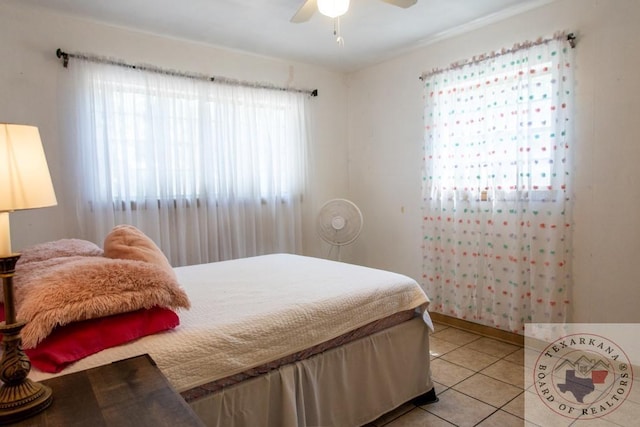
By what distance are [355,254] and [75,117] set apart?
285cm

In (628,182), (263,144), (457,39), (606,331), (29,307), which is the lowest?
(606,331)

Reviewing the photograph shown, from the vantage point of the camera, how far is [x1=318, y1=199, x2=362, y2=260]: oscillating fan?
11.3 feet

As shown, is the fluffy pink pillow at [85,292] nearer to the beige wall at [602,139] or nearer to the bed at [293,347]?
the bed at [293,347]

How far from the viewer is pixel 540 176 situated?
8.60 feet

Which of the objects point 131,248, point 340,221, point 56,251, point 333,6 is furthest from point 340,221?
point 56,251

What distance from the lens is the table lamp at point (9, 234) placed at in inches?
34.1

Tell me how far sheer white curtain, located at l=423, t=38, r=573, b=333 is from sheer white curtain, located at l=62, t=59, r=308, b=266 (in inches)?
53.7

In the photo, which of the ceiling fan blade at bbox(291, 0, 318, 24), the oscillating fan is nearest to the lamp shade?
the ceiling fan blade at bbox(291, 0, 318, 24)

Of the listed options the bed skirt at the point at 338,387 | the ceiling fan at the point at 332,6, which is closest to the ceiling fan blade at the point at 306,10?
the ceiling fan at the point at 332,6

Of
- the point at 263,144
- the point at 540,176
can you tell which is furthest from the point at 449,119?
the point at 263,144

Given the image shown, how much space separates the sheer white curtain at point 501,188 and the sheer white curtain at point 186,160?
136 cm

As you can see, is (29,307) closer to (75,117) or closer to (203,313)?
(203,313)

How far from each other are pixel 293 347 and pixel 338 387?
376 millimetres

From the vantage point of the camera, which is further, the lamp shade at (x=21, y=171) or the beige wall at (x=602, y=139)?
the beige wall at (x=602, y=139)
